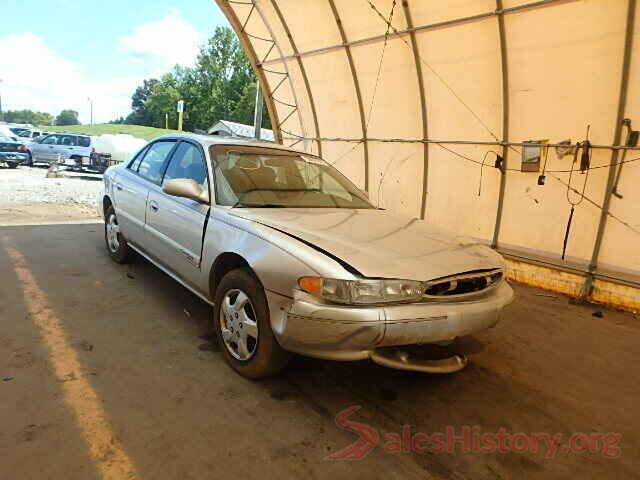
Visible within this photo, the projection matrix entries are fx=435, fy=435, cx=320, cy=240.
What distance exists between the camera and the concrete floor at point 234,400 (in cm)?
205

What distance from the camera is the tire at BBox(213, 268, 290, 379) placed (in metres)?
2.56

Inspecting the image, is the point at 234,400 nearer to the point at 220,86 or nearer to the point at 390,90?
the point at 390,90

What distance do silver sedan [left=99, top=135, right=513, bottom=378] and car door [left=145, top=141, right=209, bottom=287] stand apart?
1 cm

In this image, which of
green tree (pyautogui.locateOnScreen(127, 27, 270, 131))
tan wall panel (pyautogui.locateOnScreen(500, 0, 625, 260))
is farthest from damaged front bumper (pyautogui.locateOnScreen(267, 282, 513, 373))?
green tree (pyautogui.locateOnScreen(127, 27, 270, 131))

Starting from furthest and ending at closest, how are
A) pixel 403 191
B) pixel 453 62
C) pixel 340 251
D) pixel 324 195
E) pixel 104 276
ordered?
pixel 403 191, pixel 453 62, pixel 104 276, pixel 324 195, pixel 340 251

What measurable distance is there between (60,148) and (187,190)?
18.5 meters

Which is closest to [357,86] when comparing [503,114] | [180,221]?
[503,114]

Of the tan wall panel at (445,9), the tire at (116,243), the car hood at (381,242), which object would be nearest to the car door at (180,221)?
the car hood at (381,242)

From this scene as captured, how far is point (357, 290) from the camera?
7.36 feet

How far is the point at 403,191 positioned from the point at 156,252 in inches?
192

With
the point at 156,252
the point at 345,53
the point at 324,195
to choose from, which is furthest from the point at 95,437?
the point at 345,53

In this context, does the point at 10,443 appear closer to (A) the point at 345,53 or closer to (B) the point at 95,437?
(B) the point at 95,437

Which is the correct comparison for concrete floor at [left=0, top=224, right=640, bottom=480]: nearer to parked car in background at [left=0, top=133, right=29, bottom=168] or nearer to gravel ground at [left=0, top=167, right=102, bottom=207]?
gravel ground at [left=0, top=167, right=102, bottom=207]

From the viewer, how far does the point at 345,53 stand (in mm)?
7766
